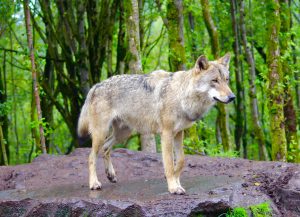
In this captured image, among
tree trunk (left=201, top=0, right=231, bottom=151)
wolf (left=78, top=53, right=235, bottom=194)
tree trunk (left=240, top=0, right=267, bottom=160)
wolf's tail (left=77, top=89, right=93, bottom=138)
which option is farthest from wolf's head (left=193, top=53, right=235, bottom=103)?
tree trunk (left=240, top=0, right=267, bottom=160)

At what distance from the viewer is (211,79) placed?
680 cm

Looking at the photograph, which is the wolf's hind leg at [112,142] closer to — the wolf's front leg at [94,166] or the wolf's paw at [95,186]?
the wolf's front leg at [94,166]

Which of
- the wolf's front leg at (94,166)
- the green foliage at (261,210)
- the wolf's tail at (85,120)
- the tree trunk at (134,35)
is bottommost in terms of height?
the green foliage at (261,210)

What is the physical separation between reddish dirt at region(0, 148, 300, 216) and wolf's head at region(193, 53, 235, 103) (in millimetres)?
1287

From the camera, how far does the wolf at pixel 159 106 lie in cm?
688

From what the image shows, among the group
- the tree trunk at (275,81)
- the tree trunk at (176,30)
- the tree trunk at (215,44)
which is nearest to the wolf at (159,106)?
the tree trunk at (275,81)

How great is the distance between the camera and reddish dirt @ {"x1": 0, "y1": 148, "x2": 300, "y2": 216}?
634 cm

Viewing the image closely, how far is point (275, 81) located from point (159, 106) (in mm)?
4264

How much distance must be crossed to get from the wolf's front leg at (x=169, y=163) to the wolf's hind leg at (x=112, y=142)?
1.23 meters

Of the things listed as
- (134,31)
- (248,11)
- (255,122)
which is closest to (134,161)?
(134,31)

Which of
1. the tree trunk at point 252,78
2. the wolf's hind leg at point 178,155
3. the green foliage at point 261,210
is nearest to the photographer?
the green foliage at point 261,210

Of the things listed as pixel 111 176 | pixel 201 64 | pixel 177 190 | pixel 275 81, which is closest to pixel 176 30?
pixel 275 81

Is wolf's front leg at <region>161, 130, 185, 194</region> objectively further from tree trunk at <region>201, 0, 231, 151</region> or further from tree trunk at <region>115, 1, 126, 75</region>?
tree trunk at <region>115, 1, 126, 75</region>

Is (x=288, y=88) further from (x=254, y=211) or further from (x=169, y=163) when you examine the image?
(x=254, y=211)
